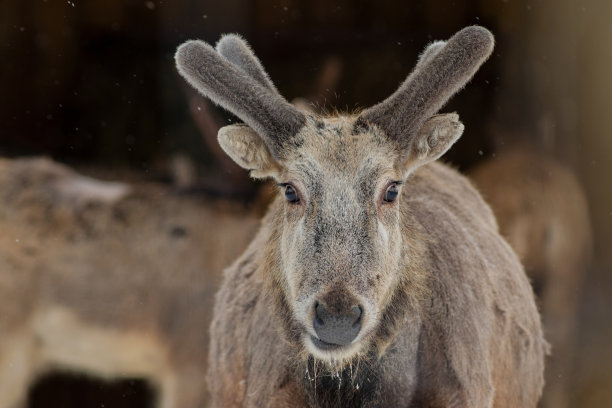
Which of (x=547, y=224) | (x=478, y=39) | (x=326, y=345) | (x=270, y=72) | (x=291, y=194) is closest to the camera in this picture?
(x=326, y=345)

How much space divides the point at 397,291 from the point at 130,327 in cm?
465

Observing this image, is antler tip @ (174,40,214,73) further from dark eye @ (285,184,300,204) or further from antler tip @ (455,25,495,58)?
antler tip @ (455,25,495,58)

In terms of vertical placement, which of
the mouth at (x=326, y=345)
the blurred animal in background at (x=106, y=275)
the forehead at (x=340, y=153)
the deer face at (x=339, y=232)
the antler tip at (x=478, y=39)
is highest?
the antler tip at (x=478, y=39)

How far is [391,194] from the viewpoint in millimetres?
3590

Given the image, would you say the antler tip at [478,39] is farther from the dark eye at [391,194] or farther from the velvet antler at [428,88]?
the dark eye at [391,194]

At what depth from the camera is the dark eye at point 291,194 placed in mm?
3593

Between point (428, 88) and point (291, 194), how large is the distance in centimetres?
71

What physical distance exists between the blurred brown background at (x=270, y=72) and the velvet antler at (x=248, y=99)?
15.5 ft

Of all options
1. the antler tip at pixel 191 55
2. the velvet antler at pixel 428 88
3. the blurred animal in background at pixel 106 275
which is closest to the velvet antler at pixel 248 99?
the antler tip at pixel 191 55

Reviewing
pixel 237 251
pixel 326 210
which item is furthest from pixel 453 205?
pixel 237 251

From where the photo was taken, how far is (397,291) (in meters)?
3.67

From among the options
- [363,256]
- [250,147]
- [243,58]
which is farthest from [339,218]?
[243,58]

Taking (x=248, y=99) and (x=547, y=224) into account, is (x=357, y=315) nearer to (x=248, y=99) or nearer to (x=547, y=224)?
(x=248, y=99)

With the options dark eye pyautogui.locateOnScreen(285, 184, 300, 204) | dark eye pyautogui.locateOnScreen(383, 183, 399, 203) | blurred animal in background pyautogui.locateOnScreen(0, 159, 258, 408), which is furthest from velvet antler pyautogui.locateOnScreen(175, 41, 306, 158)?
blurred animal in background pyautogui.locateOnScreen(0, 159, 258, 408)
